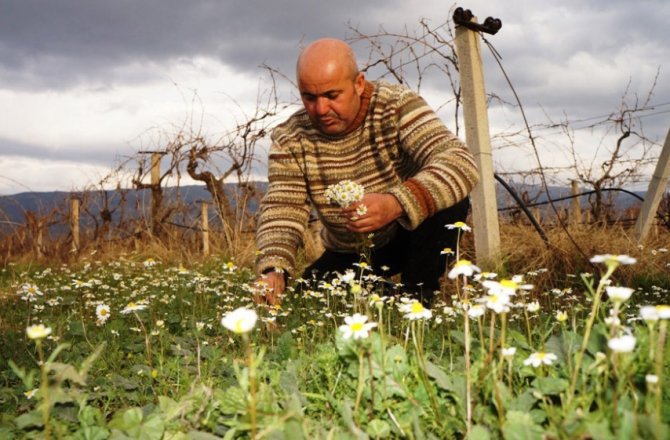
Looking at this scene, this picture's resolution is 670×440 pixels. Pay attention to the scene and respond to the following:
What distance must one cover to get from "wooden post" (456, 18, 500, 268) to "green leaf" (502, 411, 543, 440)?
3773 mm

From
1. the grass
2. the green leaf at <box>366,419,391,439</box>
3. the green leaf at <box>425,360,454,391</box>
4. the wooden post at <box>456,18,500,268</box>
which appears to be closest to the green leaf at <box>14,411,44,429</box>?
the grass

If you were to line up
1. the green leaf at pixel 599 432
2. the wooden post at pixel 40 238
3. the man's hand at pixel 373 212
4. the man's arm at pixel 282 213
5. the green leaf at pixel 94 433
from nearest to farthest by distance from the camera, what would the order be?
the green leaf at pixel 599 432, the green leaf at pixel 94 433, the man's hand at pixel 373 212, the man's arm at pixel 282 213, the wooden post at pixel 40 238

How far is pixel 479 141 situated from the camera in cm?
519

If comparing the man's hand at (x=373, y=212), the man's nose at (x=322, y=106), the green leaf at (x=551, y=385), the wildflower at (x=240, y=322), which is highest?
the man's nose at (x=322, y=106)

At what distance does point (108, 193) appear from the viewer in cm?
1260

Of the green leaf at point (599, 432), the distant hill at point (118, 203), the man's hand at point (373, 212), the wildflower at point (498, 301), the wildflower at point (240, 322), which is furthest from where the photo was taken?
the distant hill at point (118, 203)

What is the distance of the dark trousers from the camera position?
14.0ft

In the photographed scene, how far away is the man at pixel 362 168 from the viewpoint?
3.63 m

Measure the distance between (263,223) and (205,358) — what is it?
5.12 ft

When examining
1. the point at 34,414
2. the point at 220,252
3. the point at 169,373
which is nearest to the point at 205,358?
the point at 169,373

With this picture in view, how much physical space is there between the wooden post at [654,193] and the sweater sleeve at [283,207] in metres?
3.51

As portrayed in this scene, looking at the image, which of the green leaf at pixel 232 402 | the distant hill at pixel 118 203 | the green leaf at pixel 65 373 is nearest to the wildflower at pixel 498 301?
the green leaf at pixel 232 402

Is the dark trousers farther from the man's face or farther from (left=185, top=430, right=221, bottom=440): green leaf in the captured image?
(left=185, top=430, right=221, bottom=440): green leaf

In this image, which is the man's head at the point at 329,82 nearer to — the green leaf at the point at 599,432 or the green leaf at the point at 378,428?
the green leaf at the point at 378,428
